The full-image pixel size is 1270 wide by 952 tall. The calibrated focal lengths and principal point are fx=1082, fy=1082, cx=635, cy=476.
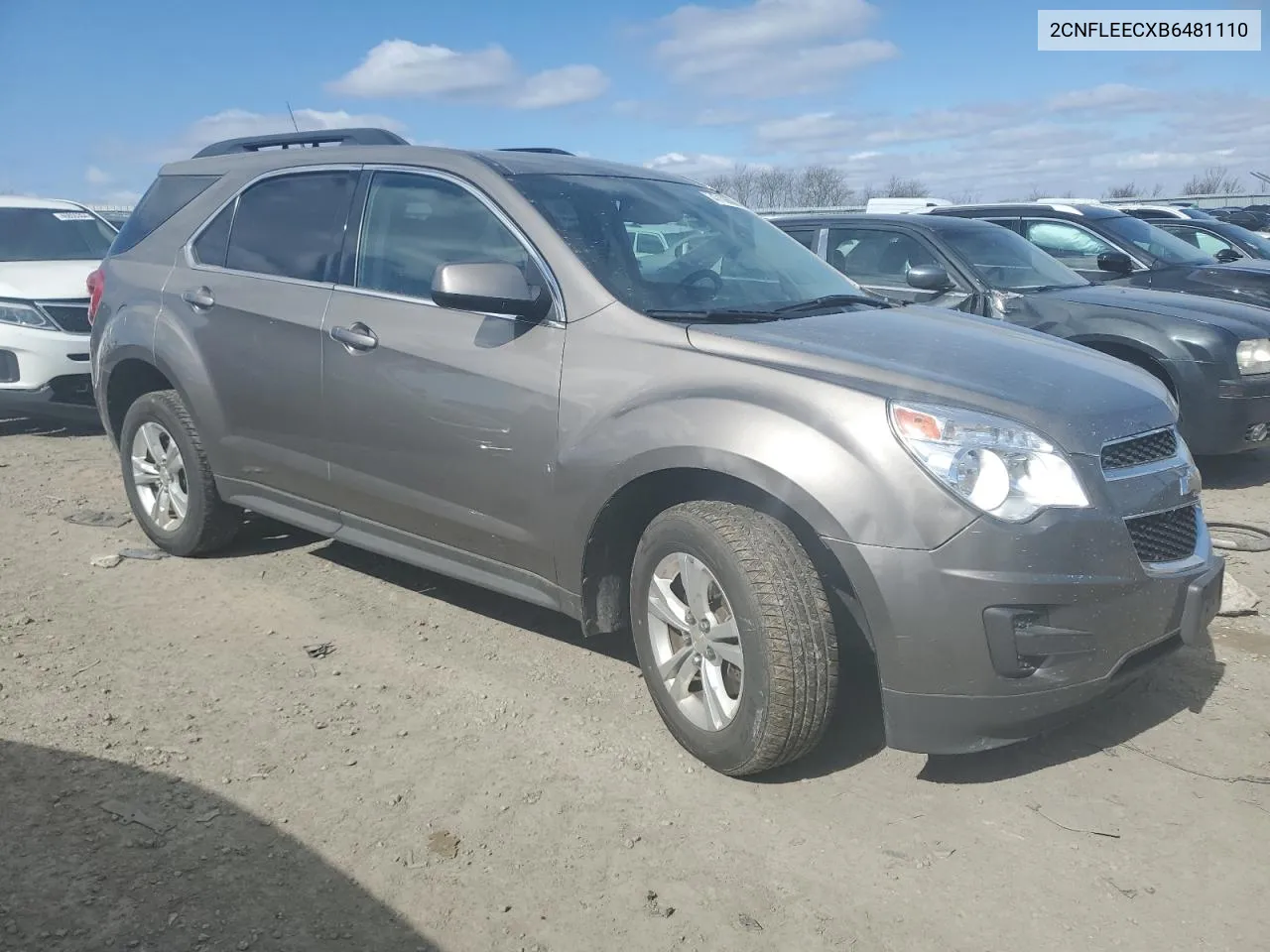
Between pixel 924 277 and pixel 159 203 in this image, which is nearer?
pixel 159 203

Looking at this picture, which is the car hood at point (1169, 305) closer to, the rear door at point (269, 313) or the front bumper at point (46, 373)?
the rear door at point (269, 313)

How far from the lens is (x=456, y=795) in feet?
10.2

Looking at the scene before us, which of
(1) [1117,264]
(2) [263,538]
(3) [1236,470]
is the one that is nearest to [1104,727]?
(2) [263,538]

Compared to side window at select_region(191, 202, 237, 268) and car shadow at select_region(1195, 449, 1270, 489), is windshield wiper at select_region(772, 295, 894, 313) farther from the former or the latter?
car shadow at select_region(1195, 449, 1270, 489)

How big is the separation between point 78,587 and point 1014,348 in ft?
13.3

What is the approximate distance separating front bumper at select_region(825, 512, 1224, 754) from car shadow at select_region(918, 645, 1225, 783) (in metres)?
0.26

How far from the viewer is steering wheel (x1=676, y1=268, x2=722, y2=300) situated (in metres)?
3.73

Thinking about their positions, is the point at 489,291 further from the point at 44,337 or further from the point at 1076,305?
the point at 44,337

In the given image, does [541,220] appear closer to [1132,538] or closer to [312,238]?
[312,238]

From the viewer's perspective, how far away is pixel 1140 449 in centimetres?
312

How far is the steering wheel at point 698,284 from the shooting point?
373cm

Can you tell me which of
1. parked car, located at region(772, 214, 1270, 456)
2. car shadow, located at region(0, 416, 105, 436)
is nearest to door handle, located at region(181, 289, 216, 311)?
parked car, located at region(772, 214, 1270, 456)

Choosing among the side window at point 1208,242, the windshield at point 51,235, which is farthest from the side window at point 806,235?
the side window at point 1208,242

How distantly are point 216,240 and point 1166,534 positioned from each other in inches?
157
